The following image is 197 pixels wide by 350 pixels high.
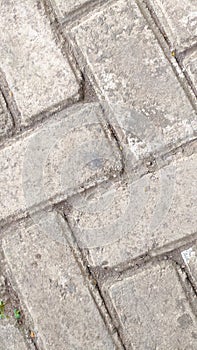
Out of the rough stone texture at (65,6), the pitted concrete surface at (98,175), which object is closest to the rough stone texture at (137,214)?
the pitted concrete surface at (98,175)

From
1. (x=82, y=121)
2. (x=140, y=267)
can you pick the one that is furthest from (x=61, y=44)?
(x=140, y=267)

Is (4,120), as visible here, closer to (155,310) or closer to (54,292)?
(54,292)

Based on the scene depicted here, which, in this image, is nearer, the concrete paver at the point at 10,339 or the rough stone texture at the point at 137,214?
the rough stone texture at the point at 137,214

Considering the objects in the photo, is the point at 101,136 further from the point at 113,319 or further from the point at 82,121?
the point at 113,319

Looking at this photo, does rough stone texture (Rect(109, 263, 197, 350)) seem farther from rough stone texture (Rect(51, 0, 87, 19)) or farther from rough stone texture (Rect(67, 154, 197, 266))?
rough stone texture (Rect(51, 0, 87, 19))

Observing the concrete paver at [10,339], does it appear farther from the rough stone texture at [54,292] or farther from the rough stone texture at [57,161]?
the rough stone texture at [57,161]

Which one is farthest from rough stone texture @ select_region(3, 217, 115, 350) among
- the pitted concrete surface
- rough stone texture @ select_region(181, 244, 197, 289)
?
rough stone texture @ select_region(181, 244, 197, 289)

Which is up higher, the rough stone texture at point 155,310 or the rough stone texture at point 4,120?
the rough stone texture at point 4,120
